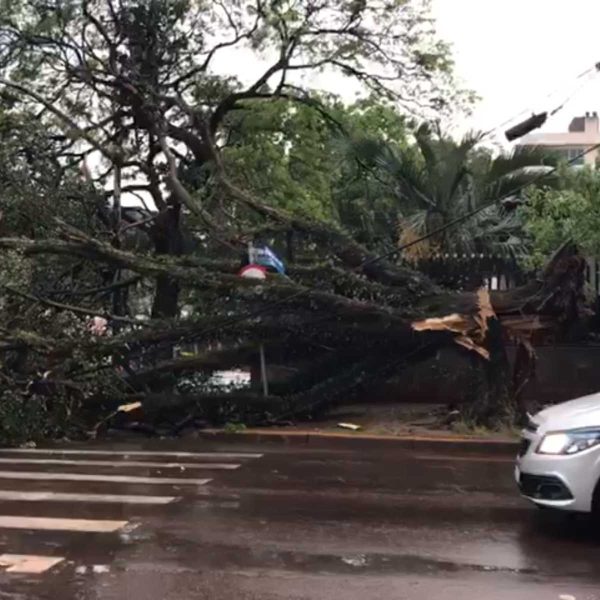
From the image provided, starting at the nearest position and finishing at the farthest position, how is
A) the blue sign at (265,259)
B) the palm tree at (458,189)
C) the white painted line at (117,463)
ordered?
the white painted line at (117,463) → the blue sign at (265,259) → the palm tree at (458,189)

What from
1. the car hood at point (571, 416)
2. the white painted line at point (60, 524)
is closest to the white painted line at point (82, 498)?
the white painted line at point (60, 524)

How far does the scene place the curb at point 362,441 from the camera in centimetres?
1268

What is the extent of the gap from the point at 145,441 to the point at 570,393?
Answer: 7.29 metres

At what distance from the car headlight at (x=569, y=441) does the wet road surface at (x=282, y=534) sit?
738 mm

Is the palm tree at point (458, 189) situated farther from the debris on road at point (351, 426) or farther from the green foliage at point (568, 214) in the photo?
the debris on road at point (351, 426)

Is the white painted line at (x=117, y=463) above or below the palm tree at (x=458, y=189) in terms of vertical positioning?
below

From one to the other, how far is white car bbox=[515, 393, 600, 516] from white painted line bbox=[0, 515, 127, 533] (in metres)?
3.50

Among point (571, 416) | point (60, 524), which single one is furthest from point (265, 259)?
point (571, 416)

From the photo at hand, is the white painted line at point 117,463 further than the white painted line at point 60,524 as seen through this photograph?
Yes

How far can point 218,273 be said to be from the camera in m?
14.4

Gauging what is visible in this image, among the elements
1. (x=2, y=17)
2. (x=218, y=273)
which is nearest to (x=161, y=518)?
(x=218, y=273)

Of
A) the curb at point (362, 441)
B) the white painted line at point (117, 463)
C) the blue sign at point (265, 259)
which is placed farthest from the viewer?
the blue sign at point (265, 259)

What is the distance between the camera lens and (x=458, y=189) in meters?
17.6

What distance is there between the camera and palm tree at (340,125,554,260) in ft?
56.2
